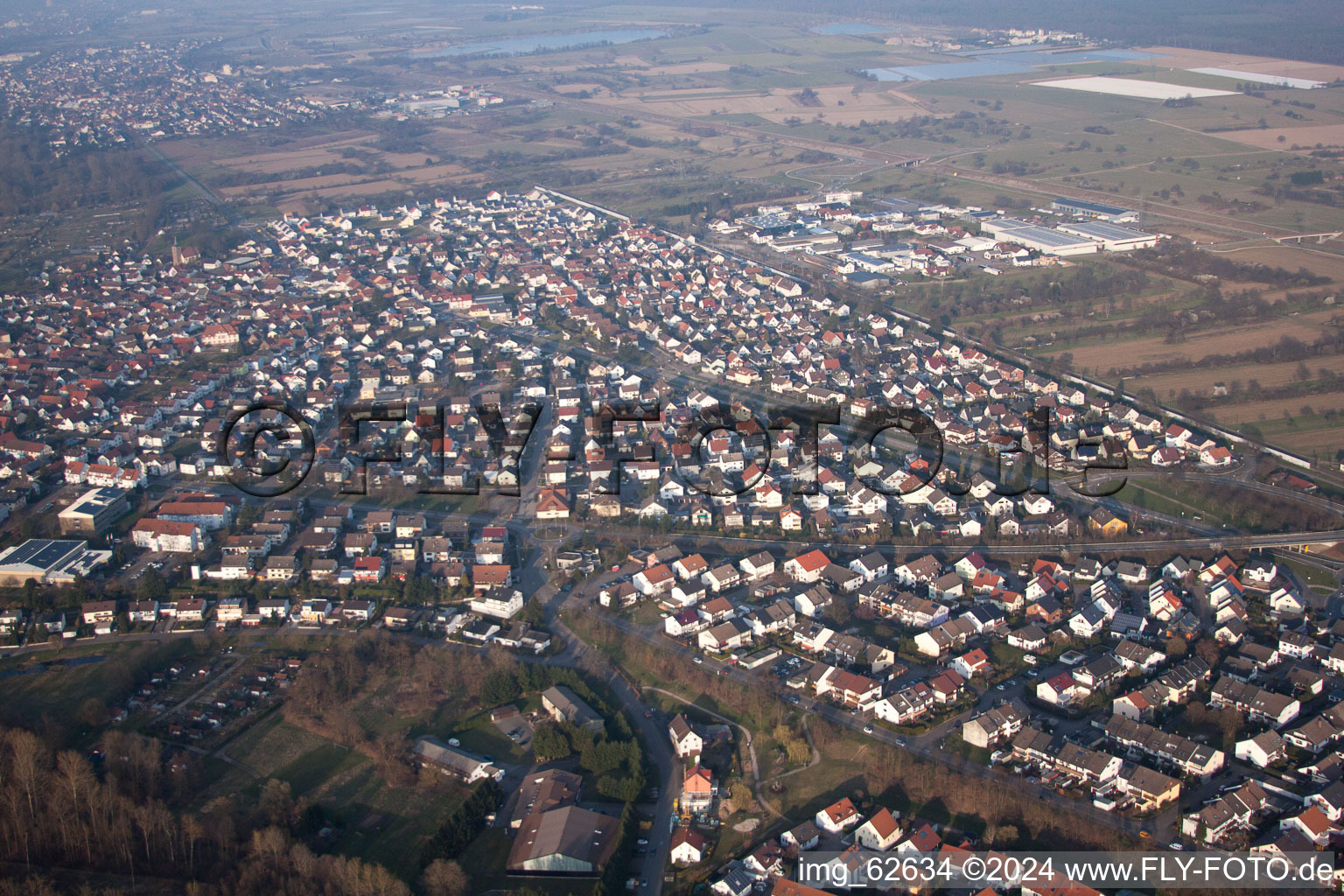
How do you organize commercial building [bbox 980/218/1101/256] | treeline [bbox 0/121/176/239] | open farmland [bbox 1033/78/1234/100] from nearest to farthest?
commercial building [bbox 980/218/1101/256] < treeline [bbox 0/121/176/239] < open farmland [bbox 1033/78/1234/100]

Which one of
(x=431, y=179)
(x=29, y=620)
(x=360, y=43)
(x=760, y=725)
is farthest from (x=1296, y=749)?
(x=360, y=43)

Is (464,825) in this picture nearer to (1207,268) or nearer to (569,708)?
(569,708)

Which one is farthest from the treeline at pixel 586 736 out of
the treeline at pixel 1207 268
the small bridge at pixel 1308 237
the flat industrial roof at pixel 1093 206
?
the flat industrial roof at pixel 1093 206

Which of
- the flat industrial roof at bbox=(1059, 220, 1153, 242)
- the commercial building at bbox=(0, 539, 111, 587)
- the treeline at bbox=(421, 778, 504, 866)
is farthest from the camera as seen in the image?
the flat industrial roof at bbox=(1059, 220, 1153, 242)

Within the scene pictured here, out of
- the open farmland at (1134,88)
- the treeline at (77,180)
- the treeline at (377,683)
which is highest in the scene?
the open farmland at (1134,88)

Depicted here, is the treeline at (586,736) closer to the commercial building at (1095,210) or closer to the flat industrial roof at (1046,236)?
the flat industrial roof at (1046,236)

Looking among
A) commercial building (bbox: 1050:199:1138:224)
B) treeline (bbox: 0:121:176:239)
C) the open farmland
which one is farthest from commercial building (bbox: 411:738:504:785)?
the open farmland

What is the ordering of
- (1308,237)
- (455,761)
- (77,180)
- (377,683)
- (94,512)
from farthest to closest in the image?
(77,180) → (1308,237) → (94,512) → (377,683) → (455,761)

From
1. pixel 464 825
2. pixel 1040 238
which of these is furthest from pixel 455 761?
pixel 1040 238

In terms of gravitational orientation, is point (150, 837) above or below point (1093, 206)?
below

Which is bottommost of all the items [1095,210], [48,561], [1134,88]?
[48,561]

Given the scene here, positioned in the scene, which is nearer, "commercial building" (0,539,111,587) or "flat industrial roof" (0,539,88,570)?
"commercial building" (0,539,111,587)

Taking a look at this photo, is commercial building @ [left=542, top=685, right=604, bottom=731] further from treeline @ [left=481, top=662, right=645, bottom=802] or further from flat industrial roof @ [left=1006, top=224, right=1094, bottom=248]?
flat industrial roof @ [left=1006, top=224, right=1094, bottom=248]

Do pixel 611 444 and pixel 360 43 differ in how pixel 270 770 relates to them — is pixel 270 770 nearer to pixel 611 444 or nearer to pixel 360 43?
pixel 611 444
